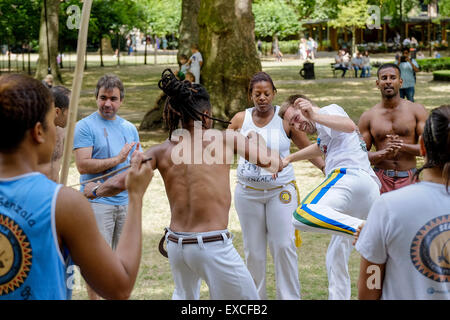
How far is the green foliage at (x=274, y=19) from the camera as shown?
52.7 meters

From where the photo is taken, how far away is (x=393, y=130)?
6.36 metres

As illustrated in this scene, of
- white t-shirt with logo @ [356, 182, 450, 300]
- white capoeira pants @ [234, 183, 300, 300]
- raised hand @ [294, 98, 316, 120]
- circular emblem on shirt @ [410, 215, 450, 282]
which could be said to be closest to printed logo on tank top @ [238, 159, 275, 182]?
white capoeira pants @ [234, 183, 300, 300]

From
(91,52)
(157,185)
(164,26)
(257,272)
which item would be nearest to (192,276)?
(257,272)

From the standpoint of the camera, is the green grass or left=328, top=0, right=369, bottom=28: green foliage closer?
the green grass

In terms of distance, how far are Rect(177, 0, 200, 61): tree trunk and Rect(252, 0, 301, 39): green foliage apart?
30.1 m

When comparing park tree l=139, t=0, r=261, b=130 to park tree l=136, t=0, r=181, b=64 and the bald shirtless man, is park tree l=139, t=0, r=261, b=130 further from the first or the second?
park tree l=136, t=0, r=181, b=64

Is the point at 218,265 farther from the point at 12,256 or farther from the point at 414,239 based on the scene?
the point at 12,256

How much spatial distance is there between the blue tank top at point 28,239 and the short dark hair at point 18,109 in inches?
6.0

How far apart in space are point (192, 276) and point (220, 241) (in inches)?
14.5

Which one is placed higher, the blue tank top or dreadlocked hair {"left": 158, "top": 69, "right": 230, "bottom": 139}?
dreadlocked hair {"left": 158, "top": 69, "right": 230, "bottom": 139}

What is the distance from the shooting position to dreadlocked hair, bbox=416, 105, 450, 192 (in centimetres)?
258

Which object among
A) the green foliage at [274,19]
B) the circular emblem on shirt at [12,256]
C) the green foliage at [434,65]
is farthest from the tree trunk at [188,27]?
the green foliage at [274,19]

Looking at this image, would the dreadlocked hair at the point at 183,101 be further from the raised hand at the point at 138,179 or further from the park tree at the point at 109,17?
the park tree at the point at 109,17

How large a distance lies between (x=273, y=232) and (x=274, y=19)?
4972 centimetres
